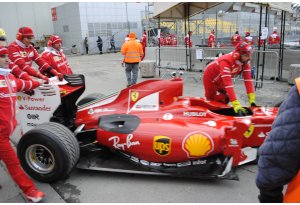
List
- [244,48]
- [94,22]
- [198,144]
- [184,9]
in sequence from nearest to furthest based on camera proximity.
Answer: [198,144] < [244,48] < [184,9] < [94,22]

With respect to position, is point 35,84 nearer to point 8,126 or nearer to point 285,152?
point 8,126

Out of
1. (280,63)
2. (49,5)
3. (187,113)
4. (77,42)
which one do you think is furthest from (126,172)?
(49,5)

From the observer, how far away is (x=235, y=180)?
3285 mm

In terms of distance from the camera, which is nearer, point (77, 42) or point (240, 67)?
point (240, 67)

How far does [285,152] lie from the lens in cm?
122

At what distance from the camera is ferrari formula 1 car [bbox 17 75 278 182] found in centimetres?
322

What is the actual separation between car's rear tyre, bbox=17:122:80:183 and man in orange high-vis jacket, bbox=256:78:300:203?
2.39 meters

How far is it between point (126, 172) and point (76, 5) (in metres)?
24.7

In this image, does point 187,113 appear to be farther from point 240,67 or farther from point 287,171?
point 287,171

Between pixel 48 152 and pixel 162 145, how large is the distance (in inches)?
54.4

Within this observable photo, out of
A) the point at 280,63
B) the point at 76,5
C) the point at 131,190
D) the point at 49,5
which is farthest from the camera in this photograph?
the point at 49,5

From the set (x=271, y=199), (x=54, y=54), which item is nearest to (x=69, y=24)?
(x=54, y=54)

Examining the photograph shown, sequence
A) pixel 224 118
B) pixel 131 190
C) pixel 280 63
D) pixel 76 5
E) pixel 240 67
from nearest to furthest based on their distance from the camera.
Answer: pixel 131 190 < pixel 224 118 < pixel 240 67 < pixel 280 63 < pixel 76 5

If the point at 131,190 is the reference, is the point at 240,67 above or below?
above
